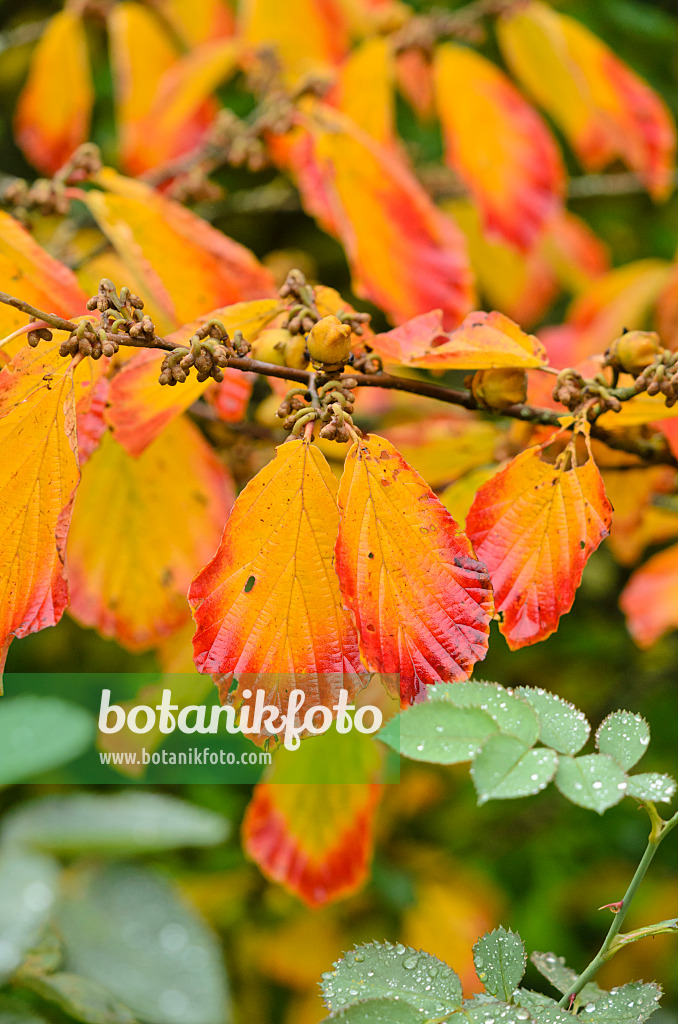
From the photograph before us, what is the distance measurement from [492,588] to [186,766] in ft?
1.28

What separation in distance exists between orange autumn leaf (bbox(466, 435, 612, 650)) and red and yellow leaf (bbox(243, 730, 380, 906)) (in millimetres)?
270

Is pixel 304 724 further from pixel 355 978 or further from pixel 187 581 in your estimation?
pixel 187 581

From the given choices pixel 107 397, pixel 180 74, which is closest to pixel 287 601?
pixel 107 397

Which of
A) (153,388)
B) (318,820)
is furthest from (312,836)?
(153,388)

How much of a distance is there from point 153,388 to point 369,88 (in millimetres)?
516

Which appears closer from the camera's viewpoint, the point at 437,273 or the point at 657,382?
the point at 657,382

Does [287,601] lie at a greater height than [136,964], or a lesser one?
greater

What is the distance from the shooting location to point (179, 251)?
0.58m

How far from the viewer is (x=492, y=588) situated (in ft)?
1.26

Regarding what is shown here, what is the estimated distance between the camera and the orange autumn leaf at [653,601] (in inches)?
24.1

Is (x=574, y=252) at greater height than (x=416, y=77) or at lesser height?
lesser

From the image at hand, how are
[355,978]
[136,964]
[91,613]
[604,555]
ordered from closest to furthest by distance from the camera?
[355,978] < [136,964] < [91,613] < [604,555]

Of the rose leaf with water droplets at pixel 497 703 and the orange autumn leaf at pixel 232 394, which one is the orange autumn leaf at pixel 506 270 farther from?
the rose leaf with water droplets at pixel 497 703

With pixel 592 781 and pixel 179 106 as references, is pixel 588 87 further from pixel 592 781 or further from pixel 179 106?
pixel 592 781
